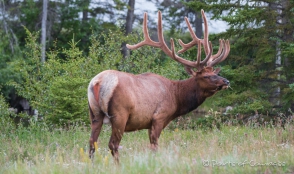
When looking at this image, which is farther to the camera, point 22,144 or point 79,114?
point 79,114

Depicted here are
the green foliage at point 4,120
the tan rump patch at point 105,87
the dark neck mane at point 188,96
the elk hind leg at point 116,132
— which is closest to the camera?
the tan rump patch at point 105,87

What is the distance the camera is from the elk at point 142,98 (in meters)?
7.58

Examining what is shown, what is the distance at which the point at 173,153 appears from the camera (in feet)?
22.4

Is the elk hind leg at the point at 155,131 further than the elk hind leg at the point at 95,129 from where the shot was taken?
Yes

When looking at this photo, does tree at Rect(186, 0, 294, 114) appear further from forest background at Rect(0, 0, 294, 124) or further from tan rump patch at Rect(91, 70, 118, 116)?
tan rump patch at Rect(91, 70, 118, 116)

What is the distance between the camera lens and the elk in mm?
7582

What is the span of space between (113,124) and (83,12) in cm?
2372

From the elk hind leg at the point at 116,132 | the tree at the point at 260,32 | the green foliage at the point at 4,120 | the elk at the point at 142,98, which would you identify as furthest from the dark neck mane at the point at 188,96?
the green foliage at the point at 4,120

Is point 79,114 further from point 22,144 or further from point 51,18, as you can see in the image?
point 51,18

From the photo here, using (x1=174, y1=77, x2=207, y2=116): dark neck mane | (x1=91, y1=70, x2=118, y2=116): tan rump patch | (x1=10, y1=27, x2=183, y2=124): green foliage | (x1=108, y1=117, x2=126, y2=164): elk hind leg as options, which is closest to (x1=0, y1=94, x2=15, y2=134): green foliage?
(x1=10, y1=27, x2=183, y2=124): green foliage

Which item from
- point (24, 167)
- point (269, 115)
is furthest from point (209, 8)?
point (24, 167)

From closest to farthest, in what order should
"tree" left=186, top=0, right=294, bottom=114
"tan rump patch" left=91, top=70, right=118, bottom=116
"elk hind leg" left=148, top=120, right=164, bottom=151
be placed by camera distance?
1. "tan rump patch" left=91, top=70, right=118, bottom=116
2. "elk hind leg" left=148, top=120, right=164, bottom=151
3. "tree" left=186, top=0, right=294, bottom=114

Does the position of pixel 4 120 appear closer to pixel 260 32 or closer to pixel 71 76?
pixel 71 76

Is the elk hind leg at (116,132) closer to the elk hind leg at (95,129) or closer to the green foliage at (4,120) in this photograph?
the elk hind leg at (95,129)
